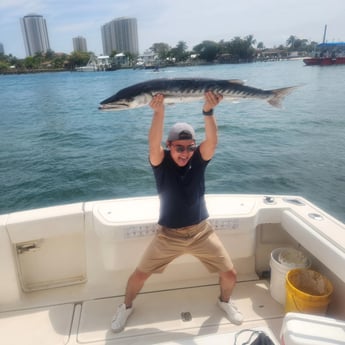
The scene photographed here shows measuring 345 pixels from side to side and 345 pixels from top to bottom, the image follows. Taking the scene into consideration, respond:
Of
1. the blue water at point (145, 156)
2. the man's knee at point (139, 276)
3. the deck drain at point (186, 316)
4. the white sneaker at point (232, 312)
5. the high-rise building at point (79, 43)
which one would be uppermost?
the high-rise building at point (79, 43)

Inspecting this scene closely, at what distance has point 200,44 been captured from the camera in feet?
374

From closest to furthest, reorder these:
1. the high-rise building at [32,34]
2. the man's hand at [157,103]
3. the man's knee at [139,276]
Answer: the man's hand at [157,103] → the man's knee at [139,276] → the high-rise building at [32,34]

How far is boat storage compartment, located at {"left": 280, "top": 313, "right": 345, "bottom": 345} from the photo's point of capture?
1.71 meters

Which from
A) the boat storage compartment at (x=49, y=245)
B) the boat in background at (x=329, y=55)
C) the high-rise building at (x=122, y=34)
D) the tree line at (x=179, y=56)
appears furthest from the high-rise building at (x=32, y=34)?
the boat storage compartment at (x=49, y=245)

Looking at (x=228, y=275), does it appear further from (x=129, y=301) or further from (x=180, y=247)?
(x=129, y=301)

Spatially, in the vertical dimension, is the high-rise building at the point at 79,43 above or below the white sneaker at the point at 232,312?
above

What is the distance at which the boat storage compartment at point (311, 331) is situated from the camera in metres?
1.71

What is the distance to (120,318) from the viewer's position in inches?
111

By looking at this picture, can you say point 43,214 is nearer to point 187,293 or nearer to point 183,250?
point 183,250

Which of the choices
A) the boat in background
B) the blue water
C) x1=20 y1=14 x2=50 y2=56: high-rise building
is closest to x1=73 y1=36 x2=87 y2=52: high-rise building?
x1=20 y1=14 x2=50 y2=56: high-rise building

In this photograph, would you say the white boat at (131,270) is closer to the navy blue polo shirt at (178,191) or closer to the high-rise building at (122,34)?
the navy blue polo shirt at (178,191)

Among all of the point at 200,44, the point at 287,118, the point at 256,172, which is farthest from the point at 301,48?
the point at 256,172

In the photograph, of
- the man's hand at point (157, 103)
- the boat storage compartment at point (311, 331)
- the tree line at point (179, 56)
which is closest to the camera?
the boat storage compartment at point (311, 331)

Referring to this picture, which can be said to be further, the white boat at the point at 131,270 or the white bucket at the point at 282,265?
the white bucket at the point at 282,265
